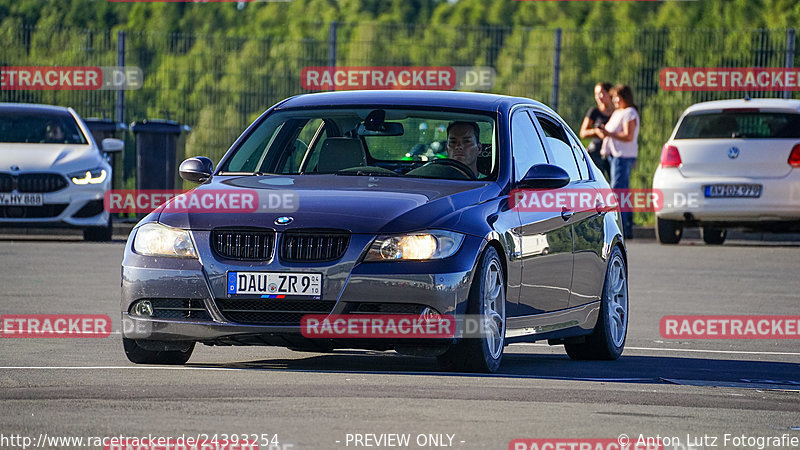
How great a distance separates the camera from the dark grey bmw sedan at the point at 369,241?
894 centimetres

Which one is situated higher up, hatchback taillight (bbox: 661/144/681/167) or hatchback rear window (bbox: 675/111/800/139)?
hatchback rear window (bbox: 675/111/800/139)

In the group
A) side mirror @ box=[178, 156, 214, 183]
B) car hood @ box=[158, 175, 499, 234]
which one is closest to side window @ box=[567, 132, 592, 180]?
car hood @ box=[158, 175, 499, 234]

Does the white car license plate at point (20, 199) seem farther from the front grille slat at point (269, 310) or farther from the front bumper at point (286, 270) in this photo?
the front grille slat at point (269, 310)

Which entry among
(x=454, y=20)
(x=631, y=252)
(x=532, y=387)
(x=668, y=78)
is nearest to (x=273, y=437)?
(x=532, y=387)

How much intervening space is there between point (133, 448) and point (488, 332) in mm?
3071

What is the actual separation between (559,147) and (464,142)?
3.36 ft

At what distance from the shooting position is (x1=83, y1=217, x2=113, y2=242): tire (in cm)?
2217

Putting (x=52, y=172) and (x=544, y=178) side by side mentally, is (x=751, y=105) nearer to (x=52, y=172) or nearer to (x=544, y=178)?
(x=52, y=172)

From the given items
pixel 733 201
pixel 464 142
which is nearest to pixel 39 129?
pixel 733 201

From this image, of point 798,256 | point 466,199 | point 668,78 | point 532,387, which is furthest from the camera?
point 668,78

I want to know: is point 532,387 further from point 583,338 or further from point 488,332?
point 583,338

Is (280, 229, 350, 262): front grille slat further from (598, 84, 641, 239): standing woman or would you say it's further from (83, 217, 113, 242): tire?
(598, 84, 641, 239): standing woman

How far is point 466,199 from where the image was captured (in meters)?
9.51

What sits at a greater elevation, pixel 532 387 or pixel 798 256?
pixel 532 387
